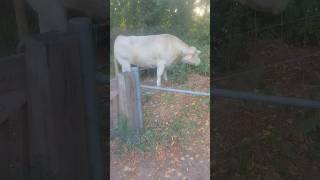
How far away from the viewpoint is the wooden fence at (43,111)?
1.31m

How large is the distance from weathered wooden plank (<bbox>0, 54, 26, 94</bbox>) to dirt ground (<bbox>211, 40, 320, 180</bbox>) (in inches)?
19.1

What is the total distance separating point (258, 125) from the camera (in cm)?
141

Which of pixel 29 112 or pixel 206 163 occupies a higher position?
pixel 29 112

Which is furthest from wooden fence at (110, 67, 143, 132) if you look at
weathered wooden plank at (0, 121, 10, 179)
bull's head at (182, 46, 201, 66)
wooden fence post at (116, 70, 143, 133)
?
weathered wooden plank at (0, 121, 10, 179)

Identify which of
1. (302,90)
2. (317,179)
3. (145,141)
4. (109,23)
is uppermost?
(109,23)

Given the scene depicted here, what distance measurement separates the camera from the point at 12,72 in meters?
1.30

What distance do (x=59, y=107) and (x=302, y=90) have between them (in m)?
0.62

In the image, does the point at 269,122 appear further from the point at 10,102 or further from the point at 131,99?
the point at 10,102

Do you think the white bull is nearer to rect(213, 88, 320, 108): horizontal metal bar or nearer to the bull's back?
the bull's back

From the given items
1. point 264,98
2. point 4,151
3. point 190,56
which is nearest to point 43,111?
point 4,151

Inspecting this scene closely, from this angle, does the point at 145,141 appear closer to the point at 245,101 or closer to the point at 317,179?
the point at 245,101

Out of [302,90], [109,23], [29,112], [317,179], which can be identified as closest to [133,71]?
[109,23]

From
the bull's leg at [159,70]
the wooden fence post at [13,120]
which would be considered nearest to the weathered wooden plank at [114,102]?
the bull's leg at [159,70]

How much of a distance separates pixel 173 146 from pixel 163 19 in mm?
318
